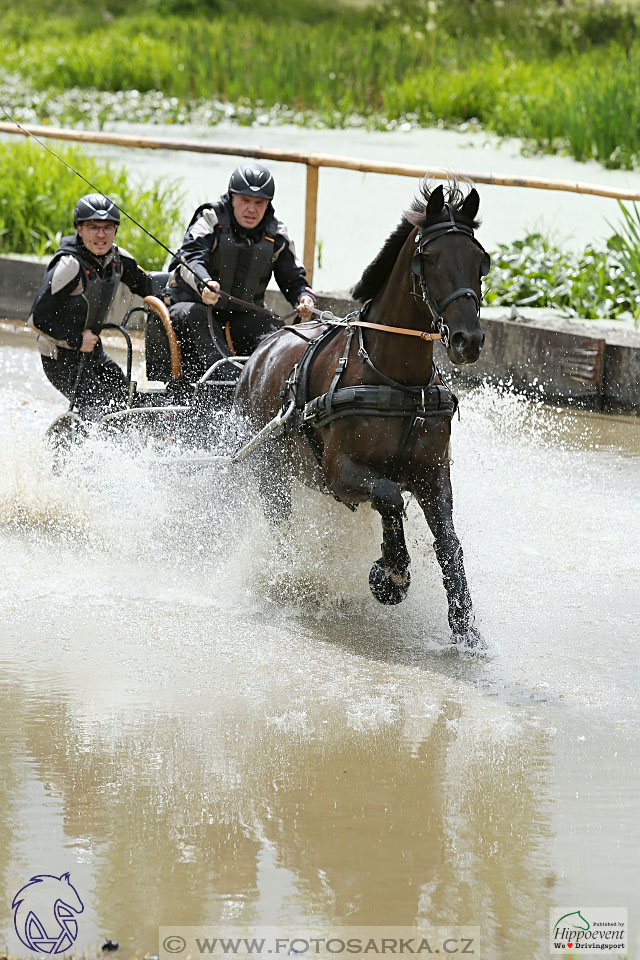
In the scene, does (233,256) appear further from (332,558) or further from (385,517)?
(385,517)

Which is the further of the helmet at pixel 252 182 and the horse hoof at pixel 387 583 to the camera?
the helmet at pixel 252 182

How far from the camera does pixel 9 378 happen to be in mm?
8234

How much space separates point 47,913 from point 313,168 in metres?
7.01

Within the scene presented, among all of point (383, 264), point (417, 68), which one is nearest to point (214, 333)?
point (383, 264)

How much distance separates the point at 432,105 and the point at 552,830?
583 inches

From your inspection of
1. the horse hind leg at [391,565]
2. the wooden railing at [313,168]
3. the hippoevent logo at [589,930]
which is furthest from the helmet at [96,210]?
the hippoevent logo at [589,930]

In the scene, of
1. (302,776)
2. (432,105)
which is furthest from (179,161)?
(302,776)

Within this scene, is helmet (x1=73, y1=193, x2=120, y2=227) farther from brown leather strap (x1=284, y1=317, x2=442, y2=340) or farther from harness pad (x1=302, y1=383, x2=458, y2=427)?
harness pad (x1=302, y1=383, x2=458, y2=427)

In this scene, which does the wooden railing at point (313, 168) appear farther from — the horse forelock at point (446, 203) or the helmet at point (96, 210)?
the horse forelock at point (446, 203)

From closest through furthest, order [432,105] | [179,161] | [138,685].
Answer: [138,685]
[179,161]
[432,105]

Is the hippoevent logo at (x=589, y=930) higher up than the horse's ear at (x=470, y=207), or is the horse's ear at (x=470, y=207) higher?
the horse's ear at (x=470, y=207)

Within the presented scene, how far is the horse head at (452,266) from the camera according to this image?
12.5 ft

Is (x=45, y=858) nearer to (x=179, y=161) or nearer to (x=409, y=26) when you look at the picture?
(x=179, y=161)

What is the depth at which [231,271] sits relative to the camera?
19.1ft
